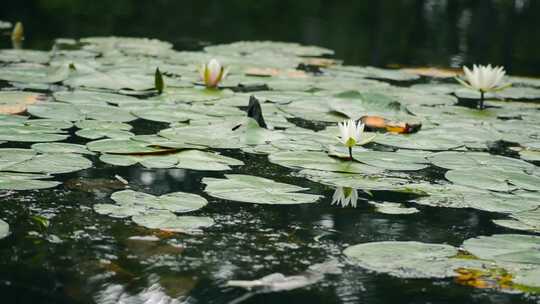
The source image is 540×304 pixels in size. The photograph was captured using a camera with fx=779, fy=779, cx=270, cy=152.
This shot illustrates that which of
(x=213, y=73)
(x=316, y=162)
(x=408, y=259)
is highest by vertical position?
(x=213, y=73)

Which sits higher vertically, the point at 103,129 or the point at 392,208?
the point at 103,129

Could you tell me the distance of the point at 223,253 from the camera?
2.00m

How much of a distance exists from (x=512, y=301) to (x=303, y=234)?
0.62 meters

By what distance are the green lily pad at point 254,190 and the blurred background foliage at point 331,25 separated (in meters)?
3.48

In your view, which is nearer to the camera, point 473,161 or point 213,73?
point 473,161

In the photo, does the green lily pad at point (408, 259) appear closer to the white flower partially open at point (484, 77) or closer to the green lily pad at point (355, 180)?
the green lily pad at point (355, 180)

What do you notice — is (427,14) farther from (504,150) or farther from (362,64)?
(504,150)

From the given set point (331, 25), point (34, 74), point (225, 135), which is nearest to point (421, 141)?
point (225, 135)

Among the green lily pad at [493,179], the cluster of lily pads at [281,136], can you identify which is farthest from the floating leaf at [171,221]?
the green lily pad at [493,179]

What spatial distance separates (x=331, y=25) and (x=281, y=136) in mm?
4914

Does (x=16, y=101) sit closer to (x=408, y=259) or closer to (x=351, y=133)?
(x=351, y=133)

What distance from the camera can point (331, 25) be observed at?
26.3ft

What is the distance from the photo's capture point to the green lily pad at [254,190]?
2.45 meters

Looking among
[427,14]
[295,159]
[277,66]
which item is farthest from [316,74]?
[427,14]
